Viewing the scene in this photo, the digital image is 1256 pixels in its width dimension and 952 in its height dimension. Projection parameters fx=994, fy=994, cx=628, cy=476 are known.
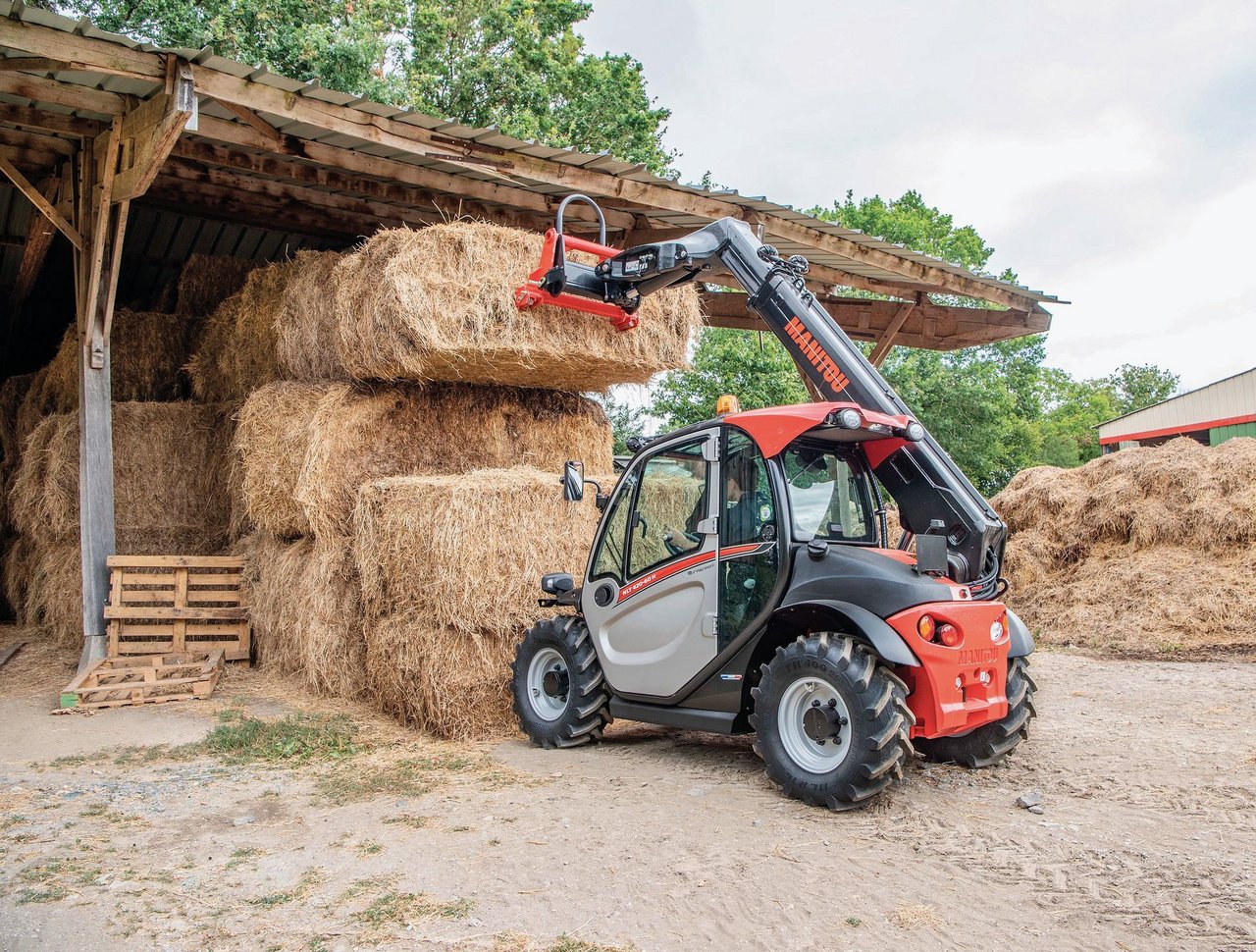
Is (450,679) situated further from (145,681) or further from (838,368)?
A: (838,368)

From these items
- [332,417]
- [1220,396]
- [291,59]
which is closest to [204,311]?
[332,417]

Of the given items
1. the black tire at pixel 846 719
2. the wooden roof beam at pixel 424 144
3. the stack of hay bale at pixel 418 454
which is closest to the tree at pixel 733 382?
the wooden roof beam at pixel 424 144

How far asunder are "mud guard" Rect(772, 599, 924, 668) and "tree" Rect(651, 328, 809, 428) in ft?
53.1

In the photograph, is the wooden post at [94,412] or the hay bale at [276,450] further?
the wooden post at [94,412]

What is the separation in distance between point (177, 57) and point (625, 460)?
3852 millimetres

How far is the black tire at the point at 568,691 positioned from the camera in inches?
231

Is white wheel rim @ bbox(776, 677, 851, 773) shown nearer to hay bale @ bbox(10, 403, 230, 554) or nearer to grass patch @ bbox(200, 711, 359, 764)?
grass patch @ bbox(200, 711, 359, 764)

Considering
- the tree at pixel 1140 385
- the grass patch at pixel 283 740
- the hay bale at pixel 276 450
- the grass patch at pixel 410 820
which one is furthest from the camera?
the tree at pixel 1140 385

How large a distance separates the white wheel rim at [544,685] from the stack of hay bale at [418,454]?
0.95 ft

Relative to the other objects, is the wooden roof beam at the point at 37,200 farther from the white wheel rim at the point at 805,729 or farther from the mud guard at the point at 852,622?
the white wheel rim at the point at 805,729

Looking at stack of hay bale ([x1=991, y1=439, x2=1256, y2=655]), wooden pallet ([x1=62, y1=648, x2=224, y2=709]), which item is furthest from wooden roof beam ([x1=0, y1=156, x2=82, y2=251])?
stack of hay bale ([x1=991, y1=439, x2=1256, y2=655])

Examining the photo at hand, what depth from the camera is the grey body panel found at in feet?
14.5

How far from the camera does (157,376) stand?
10.6 meters

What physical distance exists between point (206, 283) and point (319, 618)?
5.27 metres
